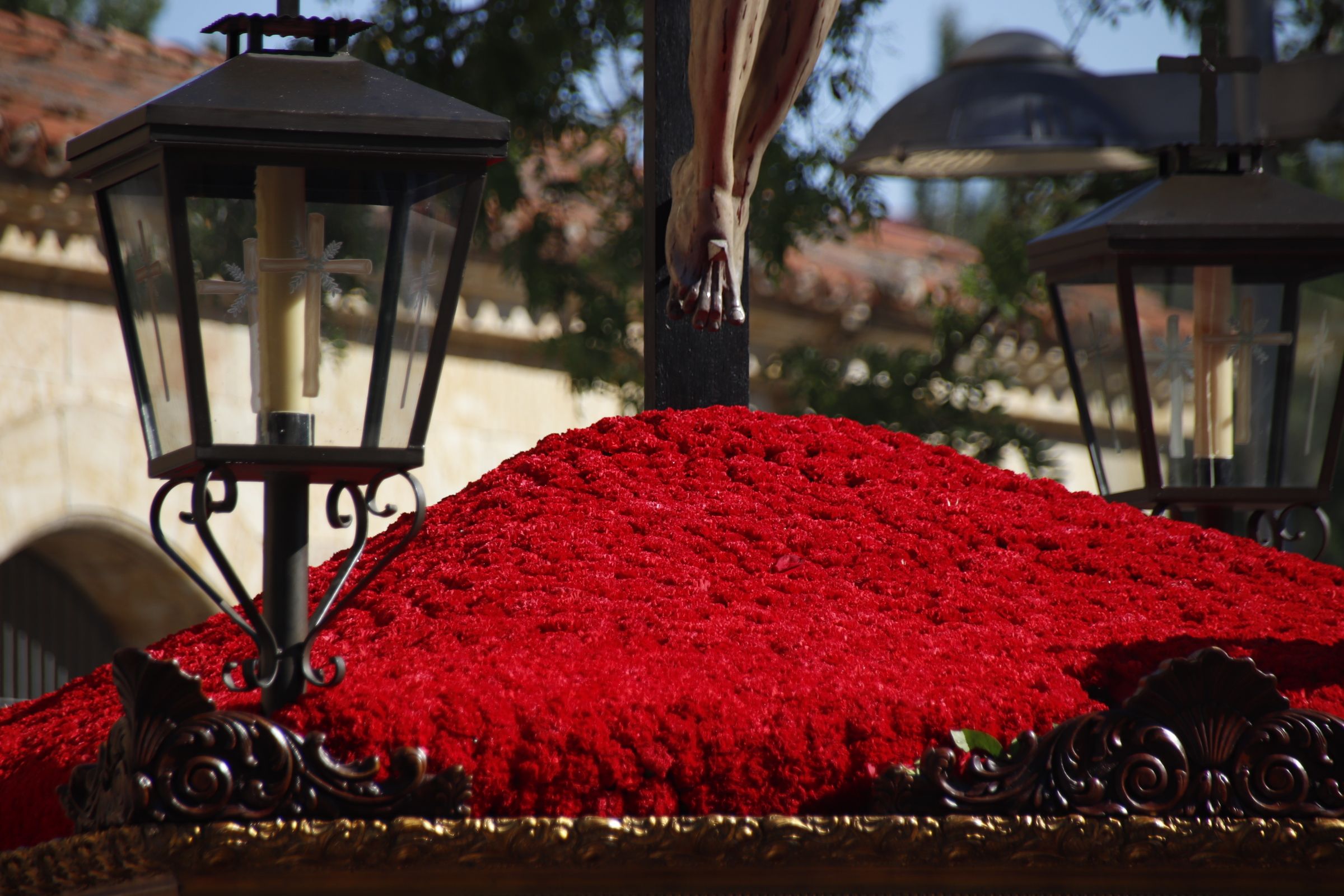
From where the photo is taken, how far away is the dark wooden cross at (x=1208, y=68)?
339cm

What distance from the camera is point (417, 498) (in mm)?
1894

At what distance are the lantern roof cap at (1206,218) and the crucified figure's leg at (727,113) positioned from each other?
27.5 inches

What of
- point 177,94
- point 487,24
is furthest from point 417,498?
point 487,24

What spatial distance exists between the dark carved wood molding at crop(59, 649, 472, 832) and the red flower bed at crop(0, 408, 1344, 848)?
34mm

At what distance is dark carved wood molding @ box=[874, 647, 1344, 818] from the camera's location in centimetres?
163

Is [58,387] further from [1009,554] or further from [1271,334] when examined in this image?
[1009,554]

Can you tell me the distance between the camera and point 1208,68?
3584mm

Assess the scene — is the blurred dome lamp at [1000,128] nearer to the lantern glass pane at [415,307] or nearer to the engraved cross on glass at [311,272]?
the lantern glass pane at [415,307]

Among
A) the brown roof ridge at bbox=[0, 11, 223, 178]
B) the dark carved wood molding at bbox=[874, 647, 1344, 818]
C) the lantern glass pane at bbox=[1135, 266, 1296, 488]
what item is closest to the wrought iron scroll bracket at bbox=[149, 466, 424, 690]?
the dark carved wood molding at bbox=[874, 647, 1344, 818]

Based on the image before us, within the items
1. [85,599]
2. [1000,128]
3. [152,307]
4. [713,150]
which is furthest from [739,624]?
[85,599]

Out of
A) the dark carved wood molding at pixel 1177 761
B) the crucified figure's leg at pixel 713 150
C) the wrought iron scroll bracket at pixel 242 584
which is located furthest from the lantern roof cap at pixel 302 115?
the dark carved wood molding at pixel 1177 761

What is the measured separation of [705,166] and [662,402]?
1.30 ft

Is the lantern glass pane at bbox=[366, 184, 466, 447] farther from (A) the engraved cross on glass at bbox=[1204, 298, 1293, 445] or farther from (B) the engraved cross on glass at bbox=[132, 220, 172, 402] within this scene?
(A) the engraved cross on glass at bbox=[1204, 298, 1293, 445]

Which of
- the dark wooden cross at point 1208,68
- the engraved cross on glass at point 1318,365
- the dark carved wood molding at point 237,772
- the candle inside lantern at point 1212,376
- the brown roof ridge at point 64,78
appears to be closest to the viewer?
the dark carved wood molding at point 237,772
